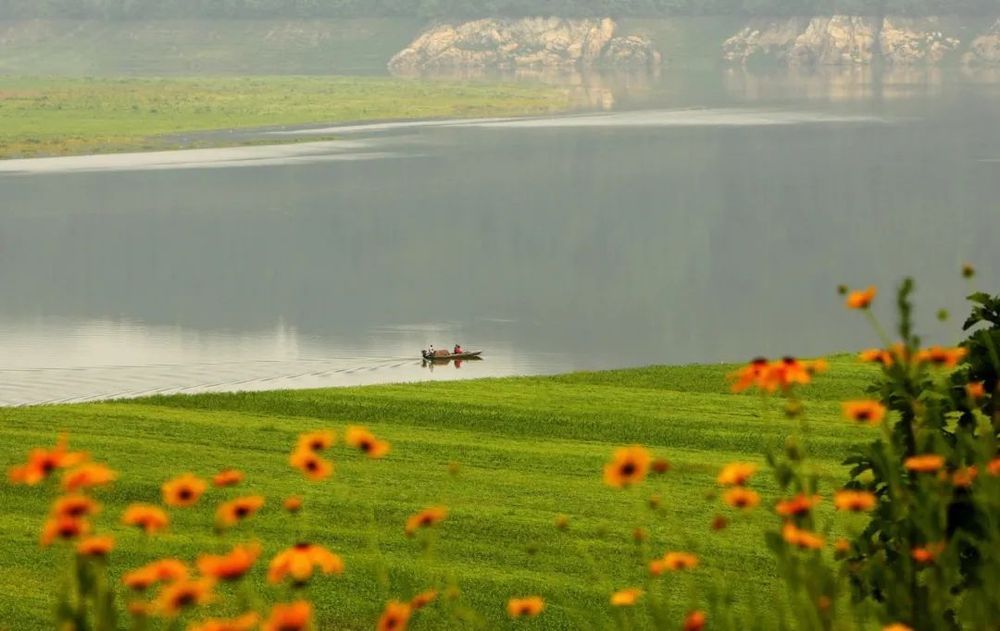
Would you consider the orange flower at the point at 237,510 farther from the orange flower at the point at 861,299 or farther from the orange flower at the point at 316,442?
the orange flower at the point at 861,299

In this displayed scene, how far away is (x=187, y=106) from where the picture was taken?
15262cm

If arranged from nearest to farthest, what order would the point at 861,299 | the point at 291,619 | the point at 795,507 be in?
1. the point at 291,619
2. the point at 795,507
3. the point at 861,299

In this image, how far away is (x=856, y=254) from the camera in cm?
6328

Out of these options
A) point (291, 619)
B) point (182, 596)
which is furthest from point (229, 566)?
point (291, 619)

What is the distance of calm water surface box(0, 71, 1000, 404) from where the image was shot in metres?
44.1

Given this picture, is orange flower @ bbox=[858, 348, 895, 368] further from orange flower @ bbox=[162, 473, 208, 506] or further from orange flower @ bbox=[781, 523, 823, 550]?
orange flower @ bbox=[162, 473, 208, 506]

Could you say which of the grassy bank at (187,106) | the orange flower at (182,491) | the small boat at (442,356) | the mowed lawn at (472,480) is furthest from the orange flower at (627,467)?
the grassy bank at (187,106)

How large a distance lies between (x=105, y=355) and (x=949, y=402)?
3706 centimetres

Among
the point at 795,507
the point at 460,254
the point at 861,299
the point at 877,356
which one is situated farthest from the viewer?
the point at 460,254

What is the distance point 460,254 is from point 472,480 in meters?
41.5

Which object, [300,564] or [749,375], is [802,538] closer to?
[749,375]

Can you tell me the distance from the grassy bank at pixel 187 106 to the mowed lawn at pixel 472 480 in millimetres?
84226

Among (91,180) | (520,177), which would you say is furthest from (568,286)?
(91,180)

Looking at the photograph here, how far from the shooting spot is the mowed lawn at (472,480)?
16.8 meters
